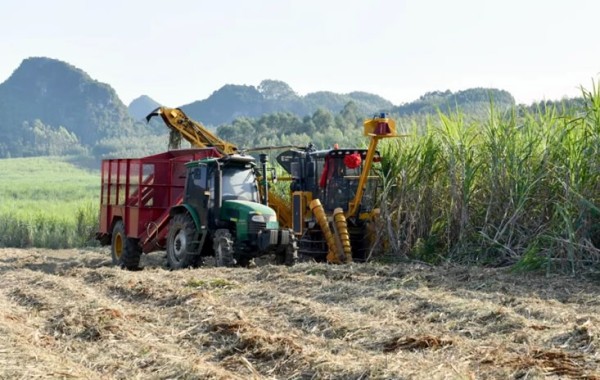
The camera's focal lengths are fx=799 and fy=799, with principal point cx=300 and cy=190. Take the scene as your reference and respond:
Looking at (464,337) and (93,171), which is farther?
(93,171)

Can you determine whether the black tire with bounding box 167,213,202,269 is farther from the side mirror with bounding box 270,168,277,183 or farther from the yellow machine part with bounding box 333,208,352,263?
the yellow machine part with bounding box 333,208,352,263

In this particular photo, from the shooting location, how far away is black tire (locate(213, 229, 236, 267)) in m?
11.3

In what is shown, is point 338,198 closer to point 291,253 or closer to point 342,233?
point 342,233

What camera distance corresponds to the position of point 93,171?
9456 cm

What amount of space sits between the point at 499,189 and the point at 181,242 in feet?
15.3

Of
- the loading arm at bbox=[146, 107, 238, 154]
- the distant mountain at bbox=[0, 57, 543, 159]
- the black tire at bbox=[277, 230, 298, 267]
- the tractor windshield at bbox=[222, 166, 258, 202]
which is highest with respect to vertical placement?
the distant mountain at bbox=[0, 57, 543, 159]

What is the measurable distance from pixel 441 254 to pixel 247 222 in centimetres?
285

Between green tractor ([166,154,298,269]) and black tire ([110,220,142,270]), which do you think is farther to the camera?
black tire ([110,220,142,270])

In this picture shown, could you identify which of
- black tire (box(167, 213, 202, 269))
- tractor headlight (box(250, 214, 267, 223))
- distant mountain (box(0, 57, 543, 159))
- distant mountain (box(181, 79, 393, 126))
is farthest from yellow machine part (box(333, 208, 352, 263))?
distant mountain (box(181, 79, 393, 126))

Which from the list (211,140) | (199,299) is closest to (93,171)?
(211,140)

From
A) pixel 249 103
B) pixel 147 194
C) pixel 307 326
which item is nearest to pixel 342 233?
pixel 147 194

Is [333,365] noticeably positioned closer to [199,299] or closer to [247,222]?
[199,299]

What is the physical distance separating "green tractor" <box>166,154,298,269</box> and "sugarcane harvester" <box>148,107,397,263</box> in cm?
46

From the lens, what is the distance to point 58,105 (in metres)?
154
